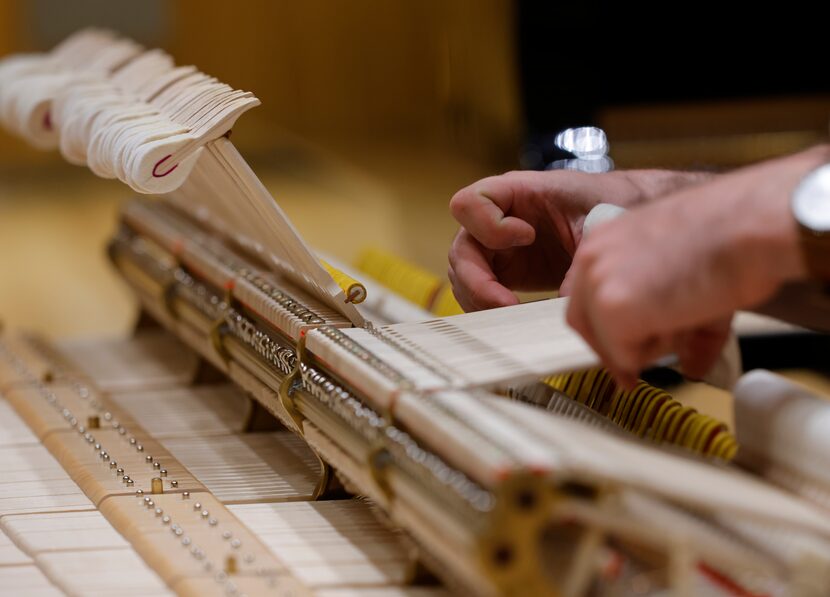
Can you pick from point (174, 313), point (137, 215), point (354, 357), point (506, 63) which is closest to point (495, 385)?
point (354, 357)

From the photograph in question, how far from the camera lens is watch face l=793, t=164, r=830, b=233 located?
1519mm

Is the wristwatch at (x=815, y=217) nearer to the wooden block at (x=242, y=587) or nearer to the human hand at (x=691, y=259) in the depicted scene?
the human hand at (x=691, y=259)

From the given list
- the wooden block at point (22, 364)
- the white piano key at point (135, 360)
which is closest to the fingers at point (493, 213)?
the white piano key at point (135, 360)

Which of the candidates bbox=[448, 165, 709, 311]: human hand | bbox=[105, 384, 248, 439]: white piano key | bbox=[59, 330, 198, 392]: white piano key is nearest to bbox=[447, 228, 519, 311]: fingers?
bbox=[448, 165, 709, 311]: human hand

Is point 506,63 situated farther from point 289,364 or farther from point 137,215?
point 289,364

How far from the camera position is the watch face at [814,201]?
152 cm

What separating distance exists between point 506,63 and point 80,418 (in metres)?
5.79

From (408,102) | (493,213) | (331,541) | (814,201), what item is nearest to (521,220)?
(493,213)

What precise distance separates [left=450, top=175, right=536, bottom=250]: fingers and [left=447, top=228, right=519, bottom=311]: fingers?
0.03 m

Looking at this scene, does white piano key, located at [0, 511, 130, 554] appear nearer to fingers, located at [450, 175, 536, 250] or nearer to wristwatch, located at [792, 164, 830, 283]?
fingers, located at [450, 175, 536, 250]

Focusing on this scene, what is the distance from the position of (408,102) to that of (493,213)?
655 cm

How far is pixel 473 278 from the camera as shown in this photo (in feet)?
7.29

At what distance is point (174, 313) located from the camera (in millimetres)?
2883

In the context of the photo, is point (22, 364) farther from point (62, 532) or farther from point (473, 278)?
point (473, 278)
